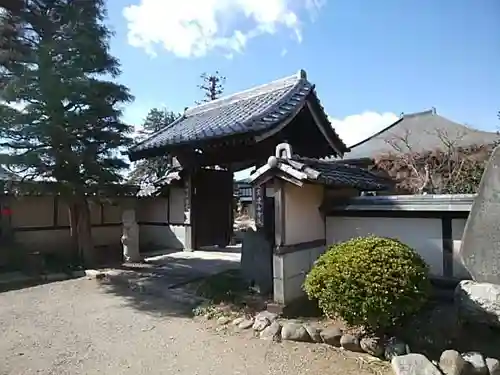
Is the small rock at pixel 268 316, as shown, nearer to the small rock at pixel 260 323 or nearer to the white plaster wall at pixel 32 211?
the small rock at pixel 260 323

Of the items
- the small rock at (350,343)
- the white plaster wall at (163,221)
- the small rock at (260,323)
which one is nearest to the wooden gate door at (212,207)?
the white plaster wall at (163,221)

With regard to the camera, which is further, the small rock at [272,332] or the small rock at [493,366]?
the small rock at [272,332]

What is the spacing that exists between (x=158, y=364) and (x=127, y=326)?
1.60 meters

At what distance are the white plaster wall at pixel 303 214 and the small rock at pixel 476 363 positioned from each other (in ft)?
9.47

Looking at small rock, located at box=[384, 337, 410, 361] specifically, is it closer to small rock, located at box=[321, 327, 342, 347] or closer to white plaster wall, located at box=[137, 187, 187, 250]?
small rock, located at box=[321, 327, 342, 347]

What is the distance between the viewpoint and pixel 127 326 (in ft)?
19.6

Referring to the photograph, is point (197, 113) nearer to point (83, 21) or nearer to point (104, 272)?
point (83, 21)

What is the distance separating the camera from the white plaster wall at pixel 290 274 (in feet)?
20.2

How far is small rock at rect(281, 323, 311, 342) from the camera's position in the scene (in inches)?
208

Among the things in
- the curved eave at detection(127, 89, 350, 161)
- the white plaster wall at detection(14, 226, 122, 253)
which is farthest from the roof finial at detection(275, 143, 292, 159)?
the white plaster wall at detection(14, 226, 122, 253)

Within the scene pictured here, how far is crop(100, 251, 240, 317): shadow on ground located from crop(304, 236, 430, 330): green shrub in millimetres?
2719

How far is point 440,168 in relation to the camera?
1389 centimetres

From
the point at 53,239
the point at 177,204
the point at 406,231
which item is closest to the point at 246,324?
the point at 406,231

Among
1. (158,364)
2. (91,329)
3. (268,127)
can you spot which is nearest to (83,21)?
(268,127)
